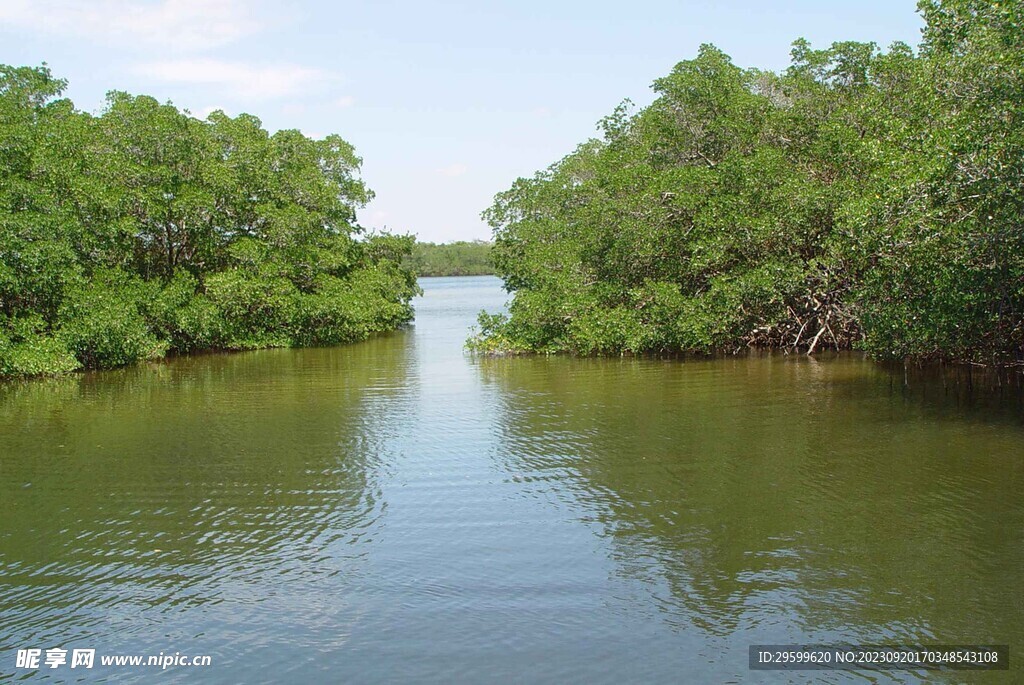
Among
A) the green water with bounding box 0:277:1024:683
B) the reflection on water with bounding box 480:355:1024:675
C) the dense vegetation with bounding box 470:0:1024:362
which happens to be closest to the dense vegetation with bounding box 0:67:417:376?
the green water with bounding box 0:277:1024:683

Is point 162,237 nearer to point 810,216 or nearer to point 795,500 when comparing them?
point 810,216

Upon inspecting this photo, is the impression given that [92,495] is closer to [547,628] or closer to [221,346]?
[547,628]

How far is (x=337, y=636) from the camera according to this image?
6.95 meters

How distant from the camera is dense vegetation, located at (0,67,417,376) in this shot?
21.9 metres

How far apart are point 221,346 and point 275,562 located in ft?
76.8

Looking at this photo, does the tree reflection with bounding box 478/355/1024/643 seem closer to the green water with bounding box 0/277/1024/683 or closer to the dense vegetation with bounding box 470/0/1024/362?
the green water with bounding box 0/277/1024/683

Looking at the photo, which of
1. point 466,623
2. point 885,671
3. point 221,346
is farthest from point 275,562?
point 221,346

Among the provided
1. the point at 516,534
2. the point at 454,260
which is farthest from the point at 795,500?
the point at 454,260

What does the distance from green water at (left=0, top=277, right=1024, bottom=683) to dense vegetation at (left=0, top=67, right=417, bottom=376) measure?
6442mm

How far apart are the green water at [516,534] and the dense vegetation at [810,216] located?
7.86 ft

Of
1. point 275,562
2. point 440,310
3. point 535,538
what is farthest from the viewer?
point 440,310

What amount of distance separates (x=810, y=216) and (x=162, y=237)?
20593 millimetres

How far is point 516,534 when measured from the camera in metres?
9.30

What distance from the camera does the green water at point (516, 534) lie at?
22.1 feet
